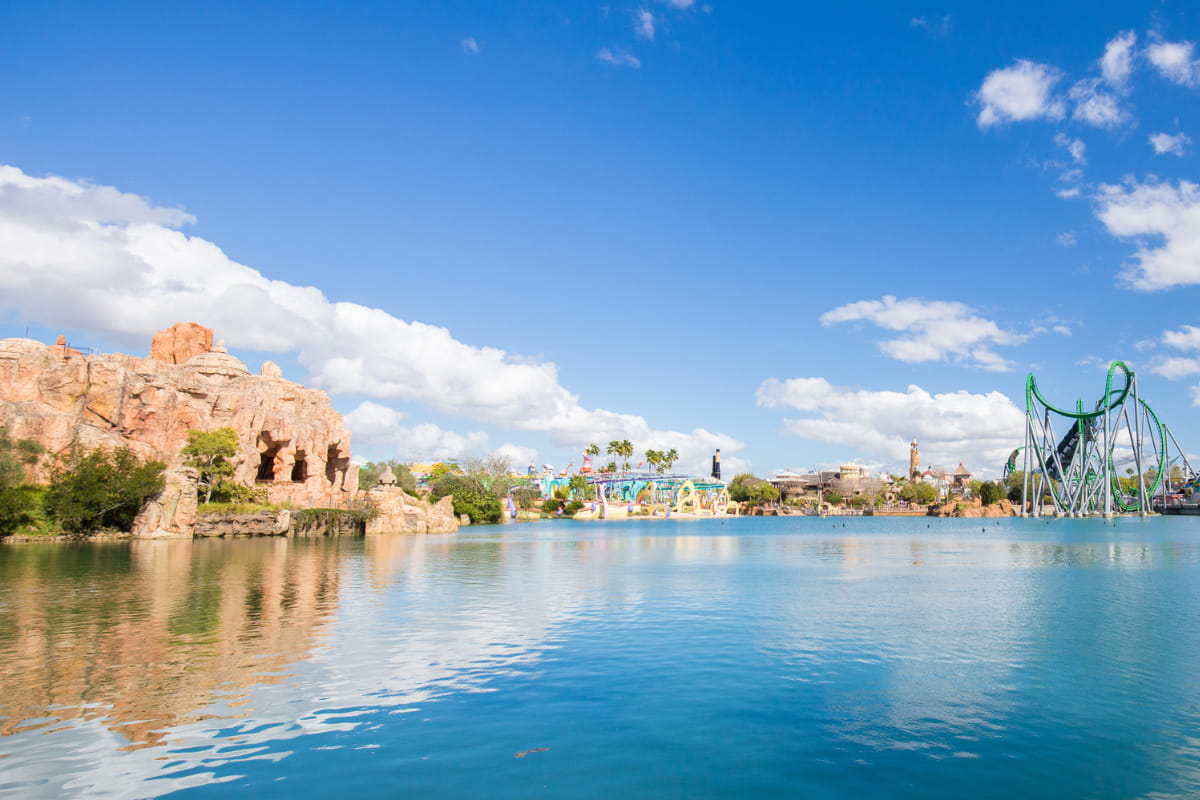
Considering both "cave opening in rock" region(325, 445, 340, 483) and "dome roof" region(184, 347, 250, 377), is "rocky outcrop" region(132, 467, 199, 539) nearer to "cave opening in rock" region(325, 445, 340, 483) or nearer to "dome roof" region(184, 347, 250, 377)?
"dome roof" region(184, 347, 250, 377)

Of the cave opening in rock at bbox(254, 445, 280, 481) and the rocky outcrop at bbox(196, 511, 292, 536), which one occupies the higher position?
the cave opening in rock at bbox(254, 445, 280, 481)

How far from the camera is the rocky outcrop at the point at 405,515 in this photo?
7119cm

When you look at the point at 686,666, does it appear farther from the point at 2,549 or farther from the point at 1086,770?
the point at 2,549

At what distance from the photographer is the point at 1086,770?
9289 millimetres

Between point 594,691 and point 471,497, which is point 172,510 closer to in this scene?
point 471,497

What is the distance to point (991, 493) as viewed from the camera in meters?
163

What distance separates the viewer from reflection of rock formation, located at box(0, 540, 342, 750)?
11.3 metres

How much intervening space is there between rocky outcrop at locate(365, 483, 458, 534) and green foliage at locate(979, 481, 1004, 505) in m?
129

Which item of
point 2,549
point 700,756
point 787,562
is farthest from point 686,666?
point 2,549

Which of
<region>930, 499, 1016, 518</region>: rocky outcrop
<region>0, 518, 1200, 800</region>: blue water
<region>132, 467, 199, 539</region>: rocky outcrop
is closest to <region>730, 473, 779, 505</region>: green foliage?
<region>930, 499, 1016, 518</region>: rocky outcrop

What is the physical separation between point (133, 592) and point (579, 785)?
846 inches

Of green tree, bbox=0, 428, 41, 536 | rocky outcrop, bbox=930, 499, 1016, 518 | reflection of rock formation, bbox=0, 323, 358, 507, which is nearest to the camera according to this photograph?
green tree, bbox=0, 428, 41, 536

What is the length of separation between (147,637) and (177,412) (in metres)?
57.9

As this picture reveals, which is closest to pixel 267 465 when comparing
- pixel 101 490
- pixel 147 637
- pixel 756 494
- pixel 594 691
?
pixel 101 490
